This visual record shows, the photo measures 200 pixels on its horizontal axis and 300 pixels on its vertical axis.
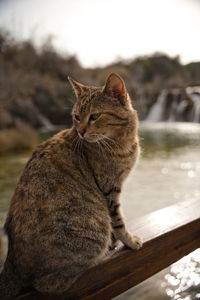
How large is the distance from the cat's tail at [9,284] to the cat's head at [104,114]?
556 millimetres

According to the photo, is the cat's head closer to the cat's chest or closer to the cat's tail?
the cat's chest

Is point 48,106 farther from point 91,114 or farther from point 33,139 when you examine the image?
point 91,114

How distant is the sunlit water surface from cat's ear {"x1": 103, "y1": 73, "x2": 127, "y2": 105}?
0.38 metres

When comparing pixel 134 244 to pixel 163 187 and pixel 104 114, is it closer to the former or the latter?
pixel 104 114

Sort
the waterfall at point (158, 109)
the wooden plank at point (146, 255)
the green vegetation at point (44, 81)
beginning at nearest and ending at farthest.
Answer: the wooden plank at point (146, 255), the green vegetation at point (44, 81), the waterfall at point (158, 109)

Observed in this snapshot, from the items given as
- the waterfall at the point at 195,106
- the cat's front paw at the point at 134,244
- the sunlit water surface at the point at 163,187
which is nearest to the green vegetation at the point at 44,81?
the waterfall at the point at 195,106

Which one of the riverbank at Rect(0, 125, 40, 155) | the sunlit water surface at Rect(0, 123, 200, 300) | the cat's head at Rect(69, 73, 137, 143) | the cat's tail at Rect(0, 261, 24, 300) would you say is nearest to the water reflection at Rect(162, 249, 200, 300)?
the sunlit water surface at Rect(0, 123, 200, 300)

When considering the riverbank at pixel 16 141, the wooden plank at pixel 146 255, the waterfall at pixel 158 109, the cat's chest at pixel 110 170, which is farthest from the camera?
the waterfall at pixel 158 109

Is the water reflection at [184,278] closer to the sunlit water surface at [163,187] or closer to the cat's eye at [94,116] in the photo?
the sunlit water surface at [163,187]

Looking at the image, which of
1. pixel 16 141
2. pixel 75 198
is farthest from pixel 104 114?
pixel 16 141

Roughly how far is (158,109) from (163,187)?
7.79 metres

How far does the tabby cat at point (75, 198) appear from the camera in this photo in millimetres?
981

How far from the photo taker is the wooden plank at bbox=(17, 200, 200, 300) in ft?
3.47

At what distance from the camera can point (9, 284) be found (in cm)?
95
